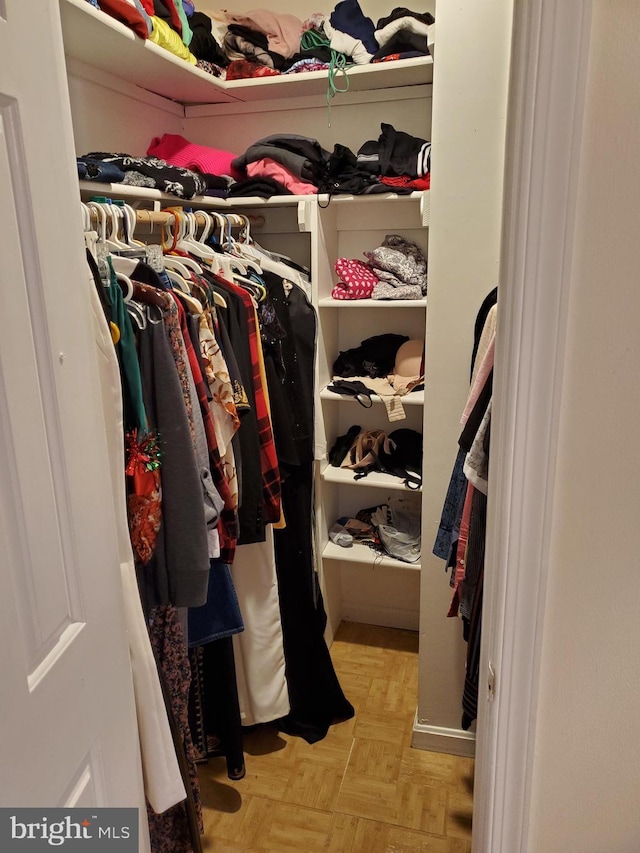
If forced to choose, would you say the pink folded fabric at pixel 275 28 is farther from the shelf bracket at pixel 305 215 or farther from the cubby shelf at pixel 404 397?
the cubby shelf at pixel 404 397

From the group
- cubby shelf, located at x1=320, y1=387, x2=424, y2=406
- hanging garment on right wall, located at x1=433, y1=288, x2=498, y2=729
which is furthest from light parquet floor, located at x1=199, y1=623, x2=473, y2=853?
cubby shelf, located at x1=320, y1=387, x2=424, y2=406

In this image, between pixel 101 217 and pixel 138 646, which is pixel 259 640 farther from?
pixel 101 217

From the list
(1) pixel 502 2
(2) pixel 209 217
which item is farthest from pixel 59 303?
(1) pixel 502 2

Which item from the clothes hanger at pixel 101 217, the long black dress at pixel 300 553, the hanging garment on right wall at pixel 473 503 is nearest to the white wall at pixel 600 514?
the hanging garment on right wall at pixel 473 503

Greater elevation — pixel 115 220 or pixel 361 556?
pixel 115 220

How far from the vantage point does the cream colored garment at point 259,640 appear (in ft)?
6.40

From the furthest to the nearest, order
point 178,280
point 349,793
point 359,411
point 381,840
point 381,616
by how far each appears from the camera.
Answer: point 381,616 → point 359,411 → point 349,793 → point 381,840 → point 178,280

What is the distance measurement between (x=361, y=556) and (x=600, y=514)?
164 centimetres

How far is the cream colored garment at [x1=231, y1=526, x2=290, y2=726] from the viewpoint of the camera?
6.40 feet

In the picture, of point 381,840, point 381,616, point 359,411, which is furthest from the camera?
point 381,616

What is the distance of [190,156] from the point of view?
87.1 inches

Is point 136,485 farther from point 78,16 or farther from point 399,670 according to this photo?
point 399,670

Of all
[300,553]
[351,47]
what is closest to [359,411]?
[300,553]

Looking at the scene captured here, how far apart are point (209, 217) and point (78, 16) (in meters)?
0.57
